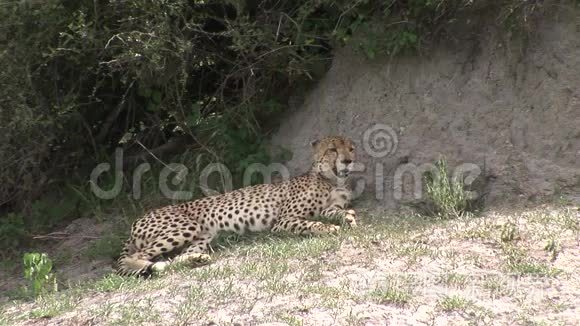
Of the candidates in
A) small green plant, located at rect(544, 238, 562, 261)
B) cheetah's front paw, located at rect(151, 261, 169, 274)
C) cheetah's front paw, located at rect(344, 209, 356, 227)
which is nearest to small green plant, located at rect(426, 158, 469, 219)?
cheetah's front paw, located at rect(344, 209, 356, 227)

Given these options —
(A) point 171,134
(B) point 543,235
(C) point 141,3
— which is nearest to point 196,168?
(A) point 171,134

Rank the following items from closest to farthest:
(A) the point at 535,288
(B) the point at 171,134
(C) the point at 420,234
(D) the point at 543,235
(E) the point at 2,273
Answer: (A) the point at 535,288 → (D) the point at 543,235 → (C) the point at 420,234 → (E) the point at 2,273 → (B) the point at 171,134

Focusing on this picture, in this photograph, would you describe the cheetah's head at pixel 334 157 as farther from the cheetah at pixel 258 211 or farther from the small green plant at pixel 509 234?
the small green plant at pixel 509 234

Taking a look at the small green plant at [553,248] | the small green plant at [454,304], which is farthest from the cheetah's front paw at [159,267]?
the small green plant at [553,248]

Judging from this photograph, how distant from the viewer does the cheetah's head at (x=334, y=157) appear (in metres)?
7.86

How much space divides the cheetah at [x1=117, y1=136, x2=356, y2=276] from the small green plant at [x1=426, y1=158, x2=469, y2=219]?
0.73 metres

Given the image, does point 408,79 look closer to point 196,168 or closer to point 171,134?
point 196,168

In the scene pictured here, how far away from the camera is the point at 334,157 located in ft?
26.1

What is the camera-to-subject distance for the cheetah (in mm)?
7512

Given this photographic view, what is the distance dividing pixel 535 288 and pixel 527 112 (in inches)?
97.6

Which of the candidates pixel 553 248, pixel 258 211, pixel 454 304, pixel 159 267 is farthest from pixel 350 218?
pixel 454 304

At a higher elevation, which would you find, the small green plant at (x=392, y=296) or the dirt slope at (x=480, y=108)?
the dirt slope at (x=480, y=108)

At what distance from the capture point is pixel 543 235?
624 centimetres

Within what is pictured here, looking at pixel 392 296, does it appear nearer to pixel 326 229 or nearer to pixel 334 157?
pixel 326 229
